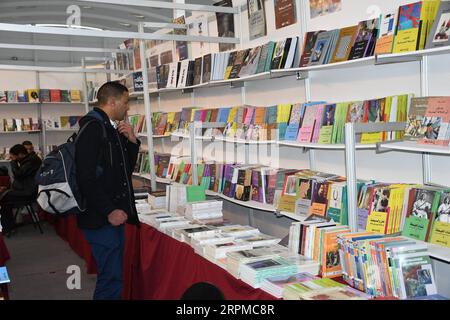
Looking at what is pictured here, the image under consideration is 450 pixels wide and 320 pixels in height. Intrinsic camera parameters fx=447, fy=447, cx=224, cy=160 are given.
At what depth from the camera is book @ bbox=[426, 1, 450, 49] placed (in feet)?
7.23

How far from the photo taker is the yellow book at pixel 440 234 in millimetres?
2214

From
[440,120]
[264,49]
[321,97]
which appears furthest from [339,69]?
[440,120]

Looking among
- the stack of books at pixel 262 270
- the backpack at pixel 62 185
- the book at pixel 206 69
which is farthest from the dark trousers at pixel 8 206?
the stack of books at pixel 262 270

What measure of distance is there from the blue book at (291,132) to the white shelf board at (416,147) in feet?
3.34

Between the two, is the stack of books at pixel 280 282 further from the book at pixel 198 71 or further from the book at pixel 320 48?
the book at pixel 198 71

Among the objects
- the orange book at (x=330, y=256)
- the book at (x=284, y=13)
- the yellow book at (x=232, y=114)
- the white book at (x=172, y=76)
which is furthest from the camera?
the white book at (x=172, y=76)

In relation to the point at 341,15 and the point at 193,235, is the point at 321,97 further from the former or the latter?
the point at 193,235

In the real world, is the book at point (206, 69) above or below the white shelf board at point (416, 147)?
above

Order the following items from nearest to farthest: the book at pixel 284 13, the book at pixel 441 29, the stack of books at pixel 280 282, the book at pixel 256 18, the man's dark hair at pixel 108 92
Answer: the stack of books at pixel 280 282, the book at pixel 441 29, the man's dark hair at pixel 108 92, the book at pixel 284 13, the book at pixel 256 18

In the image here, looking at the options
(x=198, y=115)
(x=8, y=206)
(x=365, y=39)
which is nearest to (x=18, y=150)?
(x=8, y=206)

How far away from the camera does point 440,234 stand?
7.39 ft

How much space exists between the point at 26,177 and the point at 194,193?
13.8 ft

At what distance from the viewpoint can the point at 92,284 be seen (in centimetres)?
462

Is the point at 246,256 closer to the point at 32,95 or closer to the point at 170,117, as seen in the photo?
the point at 170,117
